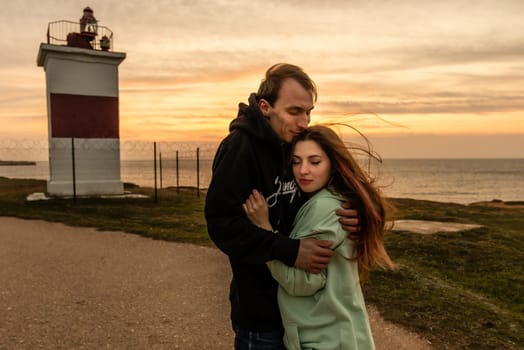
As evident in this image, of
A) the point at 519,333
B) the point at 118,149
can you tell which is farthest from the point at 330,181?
the point at 118,149

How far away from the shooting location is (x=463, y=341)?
169 inches

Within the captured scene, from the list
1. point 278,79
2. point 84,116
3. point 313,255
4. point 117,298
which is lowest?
point 117,298

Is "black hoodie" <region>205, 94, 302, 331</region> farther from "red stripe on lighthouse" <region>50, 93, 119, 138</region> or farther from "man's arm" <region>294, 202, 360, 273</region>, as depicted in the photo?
"red stripe on lighthouse" <region>50, 93, 119, 138</region>

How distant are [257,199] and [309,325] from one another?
57 cm

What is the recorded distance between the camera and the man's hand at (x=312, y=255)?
1.80 meters

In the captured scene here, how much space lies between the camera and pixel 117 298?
571 centimetres

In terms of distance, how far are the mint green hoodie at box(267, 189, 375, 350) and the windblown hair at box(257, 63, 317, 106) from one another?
1.62ft

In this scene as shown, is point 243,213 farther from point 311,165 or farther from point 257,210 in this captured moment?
point 311,165

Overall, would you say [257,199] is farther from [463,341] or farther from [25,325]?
[25,325]

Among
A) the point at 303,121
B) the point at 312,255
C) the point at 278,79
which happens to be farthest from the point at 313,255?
the point at 278,79

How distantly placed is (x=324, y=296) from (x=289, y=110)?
82 cm

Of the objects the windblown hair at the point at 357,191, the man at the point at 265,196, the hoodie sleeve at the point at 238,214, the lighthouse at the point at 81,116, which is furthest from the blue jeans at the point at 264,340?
the lighthouse at the point at 81,116

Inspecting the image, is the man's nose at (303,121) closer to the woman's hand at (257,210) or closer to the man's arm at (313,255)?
the woman's hand at (257,210)

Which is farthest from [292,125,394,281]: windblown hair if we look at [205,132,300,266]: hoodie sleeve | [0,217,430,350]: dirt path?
[0,217,430,350]: dirt path
